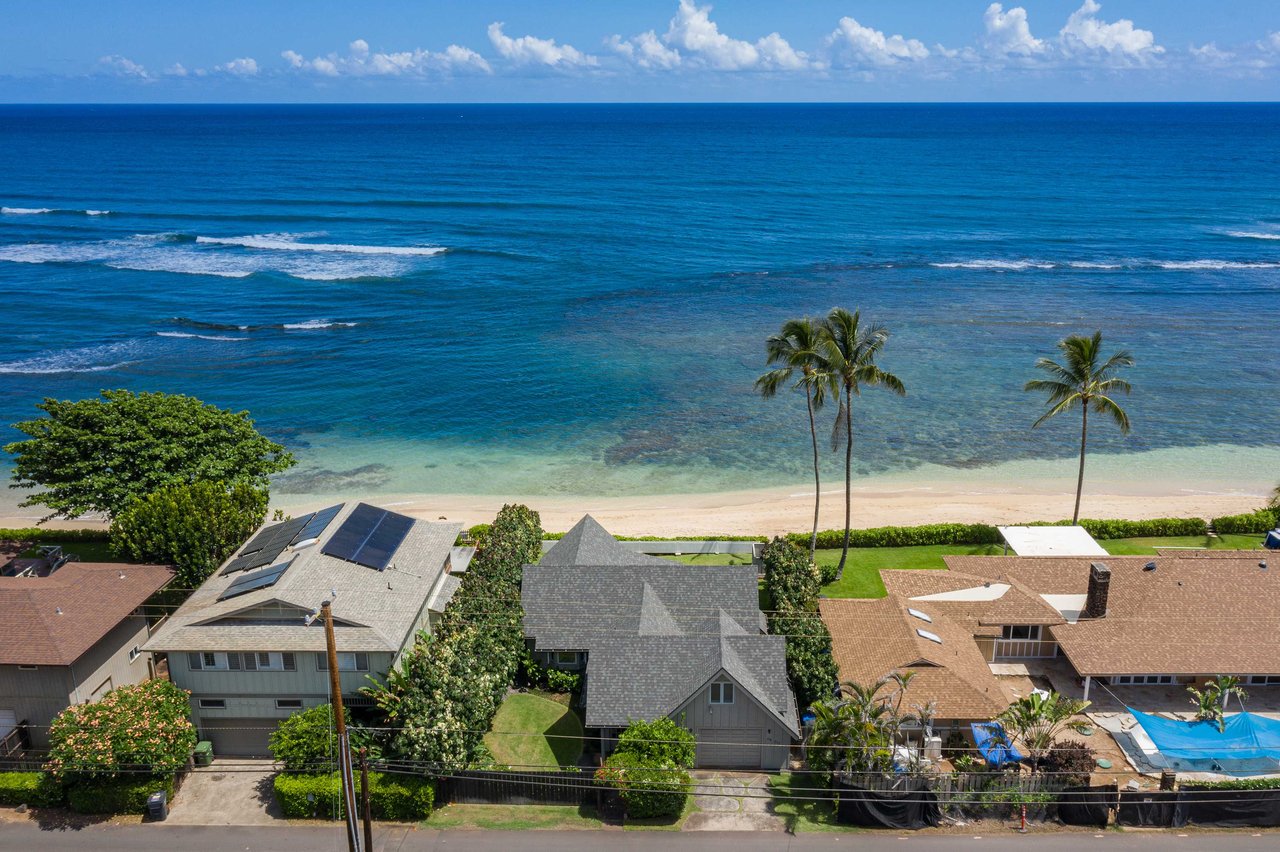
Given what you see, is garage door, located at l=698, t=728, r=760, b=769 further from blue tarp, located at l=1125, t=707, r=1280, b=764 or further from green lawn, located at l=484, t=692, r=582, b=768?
blue tarp, located at l=1125, t=707, r=1280, b=764

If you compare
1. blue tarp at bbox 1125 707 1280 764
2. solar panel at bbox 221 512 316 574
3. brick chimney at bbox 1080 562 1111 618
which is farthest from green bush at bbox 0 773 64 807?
brick chimney at bbox 1080 562 1111 618

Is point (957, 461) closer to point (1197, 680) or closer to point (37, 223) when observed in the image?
point (1197, 680)

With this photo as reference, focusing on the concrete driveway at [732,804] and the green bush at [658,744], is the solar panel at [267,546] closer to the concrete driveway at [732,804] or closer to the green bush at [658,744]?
the green bush at [658,744]

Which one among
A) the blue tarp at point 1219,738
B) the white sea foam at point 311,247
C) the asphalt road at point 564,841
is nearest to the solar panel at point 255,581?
the asphalt road at point 564,841

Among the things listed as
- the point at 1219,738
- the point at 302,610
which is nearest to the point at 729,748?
the point at 302,610

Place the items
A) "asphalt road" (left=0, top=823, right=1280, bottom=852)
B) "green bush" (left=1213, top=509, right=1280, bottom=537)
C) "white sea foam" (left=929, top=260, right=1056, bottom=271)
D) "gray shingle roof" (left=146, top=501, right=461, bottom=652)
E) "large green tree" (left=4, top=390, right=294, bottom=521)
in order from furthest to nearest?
"white sea foam" (left=929, top=260, right=1056, bottom=271) < "green bush" (left=1213, top=509, right=1280, bottom=537) < "large green tree" (left=4, top=390, right=294, bottom=521) < "gray shingle roof" (left=146, top=501, right=461, bottom=652) < "asphalt road" (left=0, top=823, right=1280, bottom=852)

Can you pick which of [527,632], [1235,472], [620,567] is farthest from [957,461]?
[527,632]
